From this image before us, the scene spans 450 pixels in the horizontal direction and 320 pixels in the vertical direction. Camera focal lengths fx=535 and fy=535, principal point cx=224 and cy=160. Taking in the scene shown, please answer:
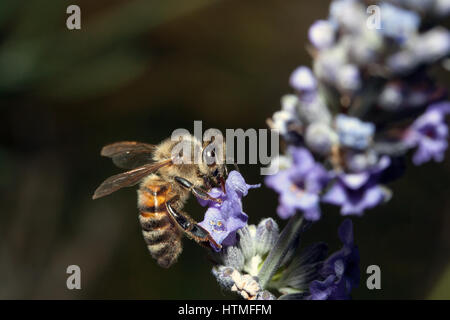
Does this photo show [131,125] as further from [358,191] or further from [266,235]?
[358,191]

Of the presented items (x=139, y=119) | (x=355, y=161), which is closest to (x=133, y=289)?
(x=139, y=119)

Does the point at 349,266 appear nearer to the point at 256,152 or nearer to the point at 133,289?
the point at 256,152

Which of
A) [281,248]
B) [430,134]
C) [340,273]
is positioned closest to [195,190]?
[281,248]

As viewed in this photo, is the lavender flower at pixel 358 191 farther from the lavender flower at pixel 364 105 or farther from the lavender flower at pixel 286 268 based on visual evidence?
the lavender flower at pixel 286 268

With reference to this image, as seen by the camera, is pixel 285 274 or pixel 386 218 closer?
pixel 285 274

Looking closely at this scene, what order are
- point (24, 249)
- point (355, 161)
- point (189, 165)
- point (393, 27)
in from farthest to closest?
point (24, 249) → point (189, 165) → point (355, 161) → point (393, 27)
